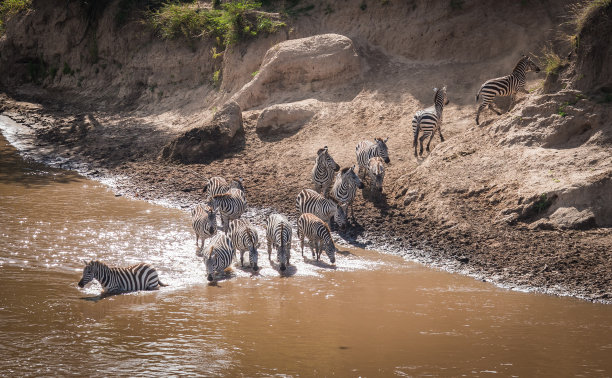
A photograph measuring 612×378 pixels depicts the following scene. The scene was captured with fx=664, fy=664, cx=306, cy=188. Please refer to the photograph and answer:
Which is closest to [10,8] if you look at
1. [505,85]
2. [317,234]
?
[505,85]

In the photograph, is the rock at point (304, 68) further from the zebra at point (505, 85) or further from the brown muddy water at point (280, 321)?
the brown muddy water at point (280, 321)

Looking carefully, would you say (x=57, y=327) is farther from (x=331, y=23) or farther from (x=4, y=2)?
(x=4, y=2)

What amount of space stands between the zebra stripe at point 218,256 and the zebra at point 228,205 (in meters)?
1.76

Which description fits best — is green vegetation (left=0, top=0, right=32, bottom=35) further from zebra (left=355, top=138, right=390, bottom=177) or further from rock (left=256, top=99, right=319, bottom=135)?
zebra (left=355, top=138, right=390, bottom=177)

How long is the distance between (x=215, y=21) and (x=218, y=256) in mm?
14052

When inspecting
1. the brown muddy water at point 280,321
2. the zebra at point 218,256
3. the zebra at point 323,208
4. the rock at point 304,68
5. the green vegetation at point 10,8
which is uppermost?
the green vegetation at point 10,8

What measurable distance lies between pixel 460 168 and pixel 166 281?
6.51m

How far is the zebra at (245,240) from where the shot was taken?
1103 cm

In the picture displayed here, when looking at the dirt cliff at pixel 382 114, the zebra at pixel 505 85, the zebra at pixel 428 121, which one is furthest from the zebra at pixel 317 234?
the zebra at pixel 505 85

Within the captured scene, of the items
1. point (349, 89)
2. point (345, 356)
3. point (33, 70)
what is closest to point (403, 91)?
point (349, 89)

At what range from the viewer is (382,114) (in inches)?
680

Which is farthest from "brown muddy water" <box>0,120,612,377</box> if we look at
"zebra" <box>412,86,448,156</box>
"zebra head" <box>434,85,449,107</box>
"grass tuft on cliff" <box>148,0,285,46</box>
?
"grass tuft on cliff" <box>148,0,285,46</box>

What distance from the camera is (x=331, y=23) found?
20422 mm

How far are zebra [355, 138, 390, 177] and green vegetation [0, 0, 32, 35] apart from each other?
20.5 metres
